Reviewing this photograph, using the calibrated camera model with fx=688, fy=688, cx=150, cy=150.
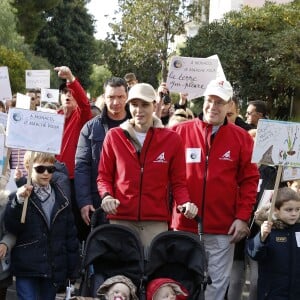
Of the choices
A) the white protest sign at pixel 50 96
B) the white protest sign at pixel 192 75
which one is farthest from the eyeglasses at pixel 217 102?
the white protest sign at pixel 50 96

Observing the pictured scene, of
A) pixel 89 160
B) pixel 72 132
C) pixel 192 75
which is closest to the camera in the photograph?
pixel 89 160

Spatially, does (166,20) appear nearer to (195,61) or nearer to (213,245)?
(195,61)

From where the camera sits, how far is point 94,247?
500 centimetres

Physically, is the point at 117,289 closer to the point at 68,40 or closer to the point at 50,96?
the point at 50,96

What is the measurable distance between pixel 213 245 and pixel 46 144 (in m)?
1.56

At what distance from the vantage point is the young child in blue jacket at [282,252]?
205 inches

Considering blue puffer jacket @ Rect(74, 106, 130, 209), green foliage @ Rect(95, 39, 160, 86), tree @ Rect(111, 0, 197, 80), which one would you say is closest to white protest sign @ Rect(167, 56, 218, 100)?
blue puffer jacket @ Rect(74, 106, 130, 209)

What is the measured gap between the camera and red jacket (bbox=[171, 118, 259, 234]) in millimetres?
5457

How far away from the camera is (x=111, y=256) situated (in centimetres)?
504

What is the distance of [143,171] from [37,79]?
31.2 feet

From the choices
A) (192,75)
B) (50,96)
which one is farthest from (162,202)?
(50,96)

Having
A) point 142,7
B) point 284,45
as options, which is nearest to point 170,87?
point 284,45

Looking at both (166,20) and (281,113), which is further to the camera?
(166,20)

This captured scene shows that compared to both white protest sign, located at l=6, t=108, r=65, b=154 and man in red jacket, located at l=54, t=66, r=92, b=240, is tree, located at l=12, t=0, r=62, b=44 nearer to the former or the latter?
man in red jacket, located at l=54, t=66, r=92, b=240
